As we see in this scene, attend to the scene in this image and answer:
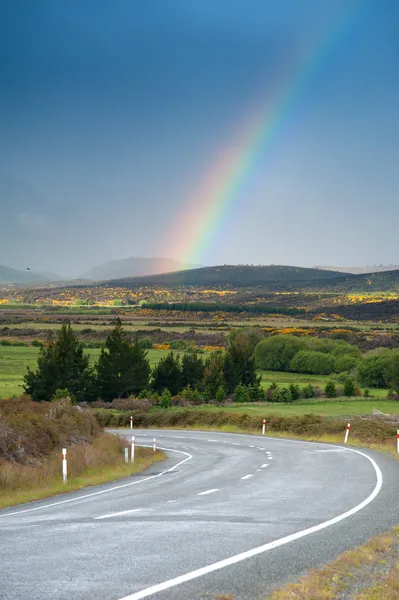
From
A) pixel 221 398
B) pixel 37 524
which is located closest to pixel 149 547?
pixel 37 524

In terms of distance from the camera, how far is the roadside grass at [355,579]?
23.7 ft

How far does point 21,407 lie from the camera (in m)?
30.0

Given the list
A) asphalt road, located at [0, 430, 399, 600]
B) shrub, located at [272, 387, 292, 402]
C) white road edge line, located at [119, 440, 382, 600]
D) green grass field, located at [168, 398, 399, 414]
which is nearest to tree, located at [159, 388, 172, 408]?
green grass field, located at [168, 398, 399, 414]

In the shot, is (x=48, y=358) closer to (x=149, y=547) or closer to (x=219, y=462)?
(x=219, y=462)

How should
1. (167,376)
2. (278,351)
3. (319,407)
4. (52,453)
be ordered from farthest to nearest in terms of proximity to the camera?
(278,351)
(167,376)
(319,407)
(52,453)

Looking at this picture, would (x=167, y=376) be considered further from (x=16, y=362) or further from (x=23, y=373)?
(x=16, y=362)

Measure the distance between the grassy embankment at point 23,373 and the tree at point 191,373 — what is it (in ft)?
44.3

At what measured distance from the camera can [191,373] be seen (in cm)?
8988

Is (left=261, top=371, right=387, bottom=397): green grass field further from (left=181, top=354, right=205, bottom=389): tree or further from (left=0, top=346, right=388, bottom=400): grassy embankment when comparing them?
(left=181, top=354, right=205, bottom=389): tree

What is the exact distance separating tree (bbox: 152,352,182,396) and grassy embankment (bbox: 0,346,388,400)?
1507cm

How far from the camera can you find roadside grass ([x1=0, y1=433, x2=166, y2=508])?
18.6 metres

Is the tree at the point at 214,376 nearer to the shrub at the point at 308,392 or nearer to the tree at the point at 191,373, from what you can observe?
the tree at the point at 191,373

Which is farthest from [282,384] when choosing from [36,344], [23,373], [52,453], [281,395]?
[52,453]

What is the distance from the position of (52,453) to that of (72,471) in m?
2.18
